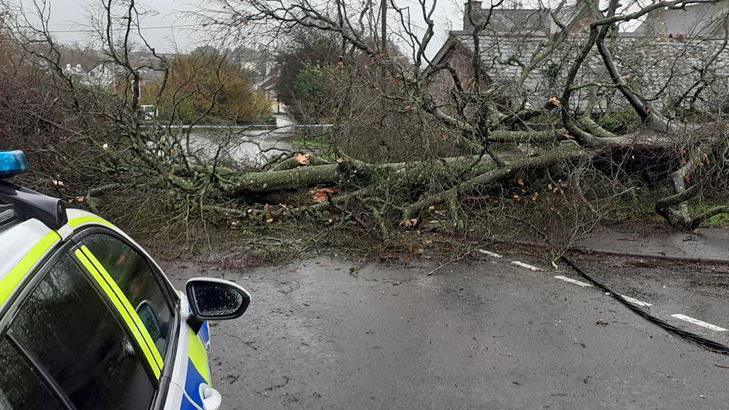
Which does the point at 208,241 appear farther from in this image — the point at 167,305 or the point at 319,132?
the point at 167,305

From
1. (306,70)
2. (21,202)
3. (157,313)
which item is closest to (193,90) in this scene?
(306,70)

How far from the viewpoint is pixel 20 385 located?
105 cm

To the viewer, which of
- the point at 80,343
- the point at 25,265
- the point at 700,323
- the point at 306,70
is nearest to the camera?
the point at 25,265

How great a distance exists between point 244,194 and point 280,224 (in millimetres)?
1276

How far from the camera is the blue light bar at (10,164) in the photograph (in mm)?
1417

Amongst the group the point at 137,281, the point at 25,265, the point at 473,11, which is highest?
the point at 473,11

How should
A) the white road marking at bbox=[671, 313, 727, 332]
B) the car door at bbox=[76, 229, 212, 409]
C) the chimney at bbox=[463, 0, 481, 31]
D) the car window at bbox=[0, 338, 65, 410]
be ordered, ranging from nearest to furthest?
the car window at bbox=[0, 338, 65, 410] → the car door at bbox=[76, 229, 212, 409] → the white road marking at bbox=[671, 313, 727, 332] → the chimney at bbox=[463, 0, 481, 31]

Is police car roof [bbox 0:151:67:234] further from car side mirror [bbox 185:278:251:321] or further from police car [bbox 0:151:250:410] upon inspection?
car side mirror [bbox 185:278:251:321]

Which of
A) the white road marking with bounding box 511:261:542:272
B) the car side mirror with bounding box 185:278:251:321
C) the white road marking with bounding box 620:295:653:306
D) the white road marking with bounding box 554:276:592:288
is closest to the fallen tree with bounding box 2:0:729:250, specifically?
the white road marking with bounding box 511:261:542:272

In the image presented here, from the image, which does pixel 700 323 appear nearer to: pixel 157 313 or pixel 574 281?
pixel 574 281

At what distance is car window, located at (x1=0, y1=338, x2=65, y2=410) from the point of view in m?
1.01

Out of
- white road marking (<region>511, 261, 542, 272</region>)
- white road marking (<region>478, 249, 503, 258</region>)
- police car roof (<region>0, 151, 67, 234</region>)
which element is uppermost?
police car roof (<region>0, 151, 67, 234</region>)

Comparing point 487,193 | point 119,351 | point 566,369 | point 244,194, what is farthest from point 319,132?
point 119,351

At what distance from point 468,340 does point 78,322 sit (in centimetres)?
384
